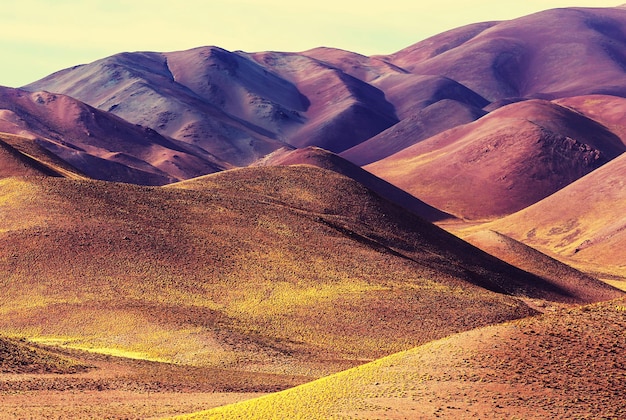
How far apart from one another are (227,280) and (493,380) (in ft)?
122

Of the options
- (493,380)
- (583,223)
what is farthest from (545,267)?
(493,380)

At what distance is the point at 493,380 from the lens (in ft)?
112

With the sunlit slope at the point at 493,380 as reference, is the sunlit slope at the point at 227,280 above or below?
below

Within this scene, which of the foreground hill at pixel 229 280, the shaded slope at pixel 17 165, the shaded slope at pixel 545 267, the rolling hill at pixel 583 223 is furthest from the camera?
the rolling hill at pixel 583 223

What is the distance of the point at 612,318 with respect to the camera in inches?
1459

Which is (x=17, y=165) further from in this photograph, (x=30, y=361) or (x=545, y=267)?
(x=30, y=361)

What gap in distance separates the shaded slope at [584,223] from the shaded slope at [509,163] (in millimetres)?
19753

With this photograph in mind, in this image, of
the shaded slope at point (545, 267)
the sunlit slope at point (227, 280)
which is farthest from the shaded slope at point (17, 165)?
the shaded slope at point (545, 267)

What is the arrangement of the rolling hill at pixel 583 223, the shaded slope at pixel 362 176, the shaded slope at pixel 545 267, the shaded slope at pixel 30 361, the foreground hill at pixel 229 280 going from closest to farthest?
1. the shaded slope at pixel 30 361
2. the foreground hill at pixel 229 280
3. the shaded slope at pixel 545 267
4. the rolling hill at pixel 583 223
5. the shaded slope at pixel 362 176

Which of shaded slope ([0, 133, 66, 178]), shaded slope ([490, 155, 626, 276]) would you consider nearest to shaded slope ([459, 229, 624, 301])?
shaded slope ([490, 155, 626, 276])

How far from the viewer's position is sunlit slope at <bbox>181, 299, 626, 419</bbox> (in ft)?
106

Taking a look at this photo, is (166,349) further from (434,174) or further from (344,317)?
(434,174)

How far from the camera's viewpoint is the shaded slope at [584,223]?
12244cm

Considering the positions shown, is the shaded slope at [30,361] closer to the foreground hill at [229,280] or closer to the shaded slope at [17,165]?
the foreground hill at [229,280]
